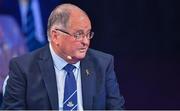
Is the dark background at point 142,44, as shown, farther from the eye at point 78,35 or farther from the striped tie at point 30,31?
the eye at point 78,35

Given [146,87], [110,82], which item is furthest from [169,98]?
[110,82]

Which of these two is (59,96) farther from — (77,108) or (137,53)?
(137,53)

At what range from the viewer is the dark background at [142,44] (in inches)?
162

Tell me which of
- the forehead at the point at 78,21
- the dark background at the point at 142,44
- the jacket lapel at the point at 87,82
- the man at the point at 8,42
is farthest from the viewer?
the dark background at the point at 142,44

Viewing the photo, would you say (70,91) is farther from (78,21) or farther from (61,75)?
(78,21)

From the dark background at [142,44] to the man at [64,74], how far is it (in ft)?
5.70

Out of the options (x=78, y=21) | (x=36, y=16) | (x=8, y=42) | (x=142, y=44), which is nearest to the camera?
(x=78, y=21)

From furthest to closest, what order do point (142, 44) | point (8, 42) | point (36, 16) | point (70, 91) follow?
point (142, 44) → point (36, 16) → point (8, 42) → point (70, 91)

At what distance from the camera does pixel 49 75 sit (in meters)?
2.30

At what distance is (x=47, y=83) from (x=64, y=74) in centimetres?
10

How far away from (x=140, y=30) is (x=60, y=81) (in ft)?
6.60

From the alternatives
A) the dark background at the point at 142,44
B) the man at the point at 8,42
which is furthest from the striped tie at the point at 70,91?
the dark background at the point at 142,44

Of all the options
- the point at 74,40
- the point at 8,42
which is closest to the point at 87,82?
the point at 74,40

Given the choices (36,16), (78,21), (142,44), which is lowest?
(142,44)
